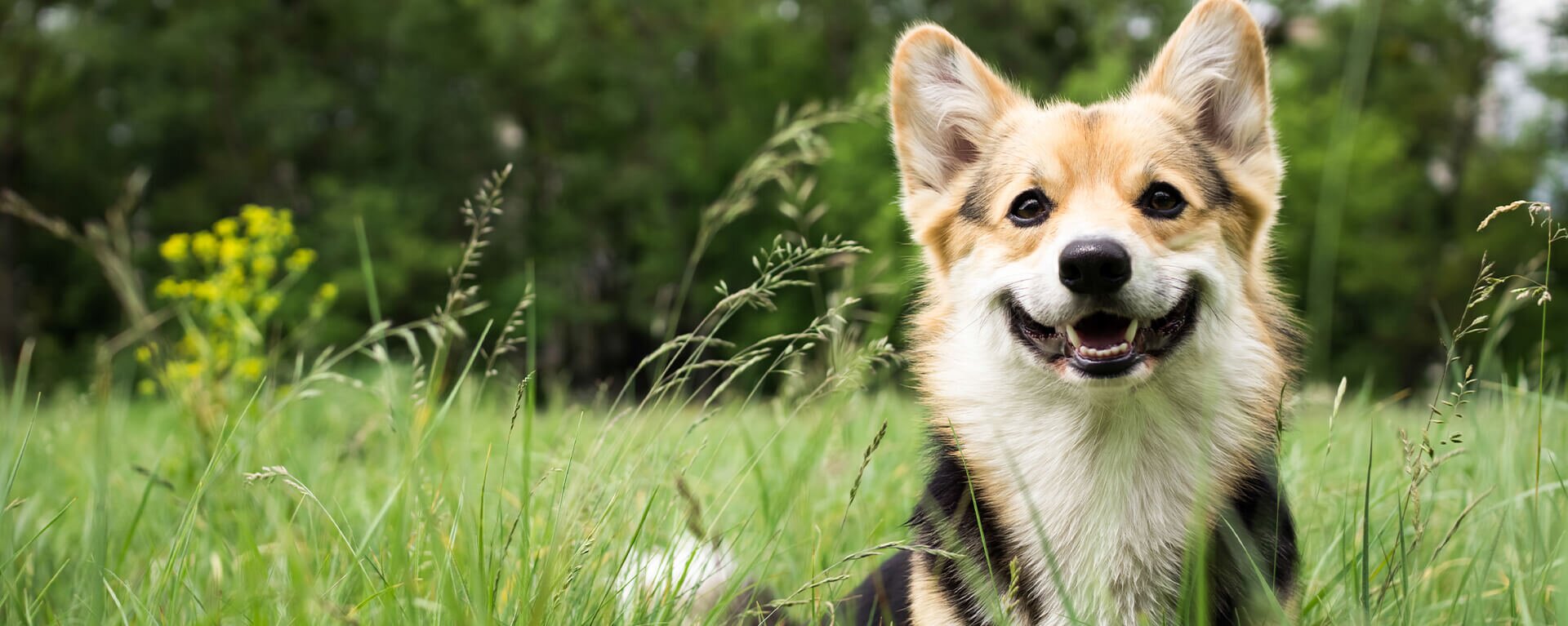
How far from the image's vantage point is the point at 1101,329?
234 centimetres

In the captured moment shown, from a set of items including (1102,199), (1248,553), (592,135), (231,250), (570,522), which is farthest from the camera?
(592,135)

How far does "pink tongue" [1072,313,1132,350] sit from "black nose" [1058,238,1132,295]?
4.9 inches

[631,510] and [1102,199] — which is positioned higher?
[1102,199]

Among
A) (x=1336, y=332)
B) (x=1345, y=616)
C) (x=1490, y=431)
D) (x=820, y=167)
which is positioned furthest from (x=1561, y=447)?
(x=1336, y=332)

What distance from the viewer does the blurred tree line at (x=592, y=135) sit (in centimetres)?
2359

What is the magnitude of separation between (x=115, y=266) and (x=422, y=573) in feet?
6.31

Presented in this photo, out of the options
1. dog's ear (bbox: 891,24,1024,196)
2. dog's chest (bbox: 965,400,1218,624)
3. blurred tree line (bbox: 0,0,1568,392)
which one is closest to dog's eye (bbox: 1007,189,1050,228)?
dog's ear (bbox: 891,24,1024,196)

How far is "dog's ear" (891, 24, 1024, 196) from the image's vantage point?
2969mm

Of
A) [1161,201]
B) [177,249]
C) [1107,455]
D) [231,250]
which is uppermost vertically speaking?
[1161,201]

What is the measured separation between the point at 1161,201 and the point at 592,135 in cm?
2772

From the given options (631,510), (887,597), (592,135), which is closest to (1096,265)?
(887,597)

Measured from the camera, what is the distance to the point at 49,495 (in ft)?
14.2

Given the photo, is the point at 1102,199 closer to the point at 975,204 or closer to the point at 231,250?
the point at 975,204

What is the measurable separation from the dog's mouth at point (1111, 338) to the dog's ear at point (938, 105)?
0.86 meters
